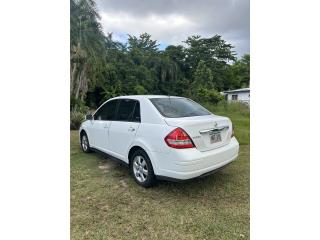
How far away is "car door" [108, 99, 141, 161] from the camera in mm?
2543

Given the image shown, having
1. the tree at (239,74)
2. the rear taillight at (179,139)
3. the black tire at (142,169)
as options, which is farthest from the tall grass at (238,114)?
the black tire at (142,169)

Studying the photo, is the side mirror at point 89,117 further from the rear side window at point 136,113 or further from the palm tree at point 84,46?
the rear side window at point 136,113

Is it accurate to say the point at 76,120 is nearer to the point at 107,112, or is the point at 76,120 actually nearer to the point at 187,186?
the point at 107,112

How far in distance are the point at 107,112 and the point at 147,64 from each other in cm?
90

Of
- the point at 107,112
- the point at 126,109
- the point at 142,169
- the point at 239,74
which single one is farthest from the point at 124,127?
the point at 239,74

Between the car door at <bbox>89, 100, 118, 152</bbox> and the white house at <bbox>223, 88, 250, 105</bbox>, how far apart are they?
1.29 metres

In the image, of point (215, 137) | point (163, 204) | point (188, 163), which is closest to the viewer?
point (188, 163)

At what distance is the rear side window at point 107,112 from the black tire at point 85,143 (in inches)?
22.1

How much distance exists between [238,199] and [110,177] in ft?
4.92

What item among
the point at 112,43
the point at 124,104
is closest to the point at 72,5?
the point at 112,43

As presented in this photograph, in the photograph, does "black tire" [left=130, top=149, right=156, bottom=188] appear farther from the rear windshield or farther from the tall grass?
the tall grass

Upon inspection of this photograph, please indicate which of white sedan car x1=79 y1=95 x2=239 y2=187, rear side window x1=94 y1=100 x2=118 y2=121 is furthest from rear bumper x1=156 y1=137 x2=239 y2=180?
rear side window x1=94 y1=100 x2=118 y2=121

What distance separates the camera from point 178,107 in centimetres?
246
